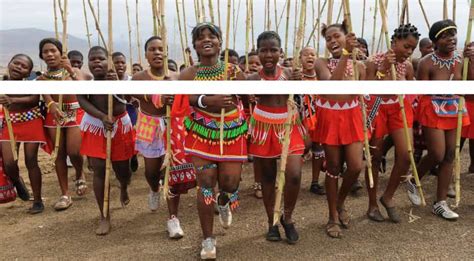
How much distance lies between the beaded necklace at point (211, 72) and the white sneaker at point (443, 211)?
2248 mm

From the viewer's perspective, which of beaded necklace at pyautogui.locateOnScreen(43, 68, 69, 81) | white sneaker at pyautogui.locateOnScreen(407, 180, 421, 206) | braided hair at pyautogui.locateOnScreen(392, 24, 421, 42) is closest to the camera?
braided hair at pyautogui.locateOnScreen(392, 24, 421, 42)

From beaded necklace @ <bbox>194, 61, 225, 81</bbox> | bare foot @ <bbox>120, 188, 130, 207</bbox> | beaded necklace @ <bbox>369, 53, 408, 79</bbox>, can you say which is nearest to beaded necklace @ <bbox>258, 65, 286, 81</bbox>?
beaded necklace @ <bbox>194, 61, 225, 81</bbox>

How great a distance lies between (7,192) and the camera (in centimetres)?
421

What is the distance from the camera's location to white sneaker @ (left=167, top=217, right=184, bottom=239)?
351 cm

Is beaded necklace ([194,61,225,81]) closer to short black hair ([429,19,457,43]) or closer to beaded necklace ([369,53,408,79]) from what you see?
beaded necklace ([369,53,408,79])

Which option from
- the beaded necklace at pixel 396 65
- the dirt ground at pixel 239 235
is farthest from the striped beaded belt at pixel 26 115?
the beaded necklace at pixel 396 65

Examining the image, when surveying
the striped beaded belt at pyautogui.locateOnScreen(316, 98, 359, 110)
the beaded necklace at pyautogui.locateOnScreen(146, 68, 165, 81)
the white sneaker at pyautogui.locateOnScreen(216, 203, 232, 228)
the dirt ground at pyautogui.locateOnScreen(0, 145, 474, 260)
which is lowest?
the dirt ground at pyautogui.locateOnScreen(0, 145, 474, 260)

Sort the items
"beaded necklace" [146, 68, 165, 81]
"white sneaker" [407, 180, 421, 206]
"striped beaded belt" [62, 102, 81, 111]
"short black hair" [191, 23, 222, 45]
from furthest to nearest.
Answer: "striped beaded belt" [62, 102, 81, 111] → "white sneaker" [407, 180, 421, 206] → "beaded necklace" [146, 68, 165, 81] → "short black hair" [191, 23, 222, 45]

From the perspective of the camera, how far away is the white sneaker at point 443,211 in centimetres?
369

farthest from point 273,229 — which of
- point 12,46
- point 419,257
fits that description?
point 12,46

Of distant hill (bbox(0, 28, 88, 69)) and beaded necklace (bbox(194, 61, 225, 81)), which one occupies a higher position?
distant hill (bbox(0, 28, 88, 69))

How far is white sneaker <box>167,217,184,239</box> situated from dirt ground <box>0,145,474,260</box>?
53 millimetres

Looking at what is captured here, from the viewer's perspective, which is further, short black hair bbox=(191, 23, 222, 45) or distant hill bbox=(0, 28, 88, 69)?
distant hill bbox=(0, 28, 88, 69)

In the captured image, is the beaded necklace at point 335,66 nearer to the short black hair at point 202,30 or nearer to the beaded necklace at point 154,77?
the short black hair at point 202,30
